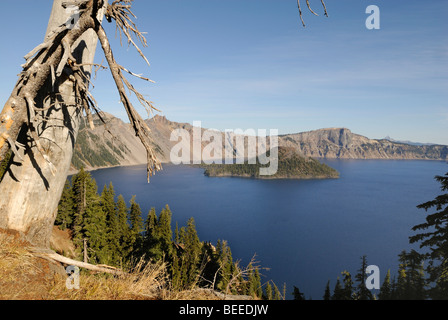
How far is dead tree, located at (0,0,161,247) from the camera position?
11.3 feet

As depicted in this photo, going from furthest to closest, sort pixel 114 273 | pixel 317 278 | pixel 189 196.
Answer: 1. pixel 189 196
2. pixel 317 278
3. pixel 114 273

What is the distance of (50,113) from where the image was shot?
3742mm

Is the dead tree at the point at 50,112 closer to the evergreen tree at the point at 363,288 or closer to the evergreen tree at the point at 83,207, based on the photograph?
the evergreen tree at the point at 83,207

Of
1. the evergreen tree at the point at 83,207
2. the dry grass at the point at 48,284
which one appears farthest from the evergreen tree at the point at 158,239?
the dry grass at the point at 48,284

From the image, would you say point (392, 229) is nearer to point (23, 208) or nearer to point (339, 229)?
point (339, 229)

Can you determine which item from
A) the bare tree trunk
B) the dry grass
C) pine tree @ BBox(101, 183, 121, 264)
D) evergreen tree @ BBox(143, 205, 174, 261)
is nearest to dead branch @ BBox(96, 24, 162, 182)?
the bare tree trunk

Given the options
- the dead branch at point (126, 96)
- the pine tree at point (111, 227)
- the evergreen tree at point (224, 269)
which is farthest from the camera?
the pine tree at point (111, 227)

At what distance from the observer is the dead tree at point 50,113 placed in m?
3.44

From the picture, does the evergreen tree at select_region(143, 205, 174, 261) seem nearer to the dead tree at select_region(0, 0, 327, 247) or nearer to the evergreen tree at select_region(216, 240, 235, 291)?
the evergreen tree at select_region(216, 240, 235, 291)

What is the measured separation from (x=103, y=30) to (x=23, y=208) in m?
2.81

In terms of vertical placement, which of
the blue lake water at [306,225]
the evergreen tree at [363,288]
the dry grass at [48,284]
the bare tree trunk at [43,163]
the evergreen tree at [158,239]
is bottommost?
the blue lake water at [306,225]
